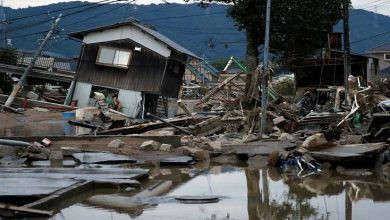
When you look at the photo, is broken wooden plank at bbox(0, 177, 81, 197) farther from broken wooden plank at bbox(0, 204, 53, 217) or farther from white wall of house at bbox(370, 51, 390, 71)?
white wall of house at bbox(370, 51, 390, 71)

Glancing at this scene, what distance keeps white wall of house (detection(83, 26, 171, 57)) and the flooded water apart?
19465 mm

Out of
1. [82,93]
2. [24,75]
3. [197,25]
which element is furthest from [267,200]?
[197,25]

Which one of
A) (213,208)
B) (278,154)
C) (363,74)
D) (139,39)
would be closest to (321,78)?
(363,74)

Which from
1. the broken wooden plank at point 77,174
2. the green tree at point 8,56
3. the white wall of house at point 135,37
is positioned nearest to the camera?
the broken wooden plank at point 77,174

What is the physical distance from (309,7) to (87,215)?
2911 cm

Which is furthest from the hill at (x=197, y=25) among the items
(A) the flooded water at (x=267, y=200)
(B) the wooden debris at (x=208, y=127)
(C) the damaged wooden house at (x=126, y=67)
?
(A) the flooded water at (x=267, y=200)

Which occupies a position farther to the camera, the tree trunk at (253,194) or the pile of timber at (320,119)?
the pile of timber at (320,119)

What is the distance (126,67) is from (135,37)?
1980 millimetres

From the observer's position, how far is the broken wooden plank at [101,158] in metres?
15.2

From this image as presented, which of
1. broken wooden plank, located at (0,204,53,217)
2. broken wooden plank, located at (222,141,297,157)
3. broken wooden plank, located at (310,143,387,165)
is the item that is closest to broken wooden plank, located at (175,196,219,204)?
broken wooden plank, located at (0,204,53,217)

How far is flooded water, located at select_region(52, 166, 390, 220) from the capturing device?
348 inches

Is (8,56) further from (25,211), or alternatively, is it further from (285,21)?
(25,211)

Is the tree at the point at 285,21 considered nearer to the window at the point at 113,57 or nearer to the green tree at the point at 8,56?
the window at the point at 113,57

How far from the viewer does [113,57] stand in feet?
112
